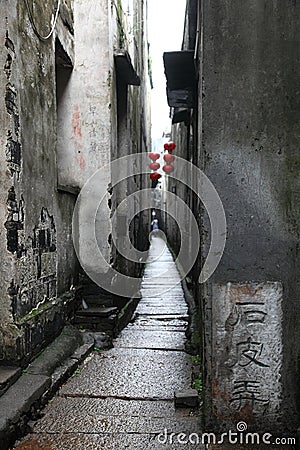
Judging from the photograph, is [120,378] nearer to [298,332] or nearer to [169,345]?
[169,345]

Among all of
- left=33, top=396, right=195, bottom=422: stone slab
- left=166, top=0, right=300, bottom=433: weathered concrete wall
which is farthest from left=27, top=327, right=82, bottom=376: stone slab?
left=166, top=0, right=300, bottom=433: weathered concrete wall

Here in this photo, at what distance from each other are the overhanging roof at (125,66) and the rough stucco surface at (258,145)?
4111mm

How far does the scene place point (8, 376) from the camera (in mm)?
4051

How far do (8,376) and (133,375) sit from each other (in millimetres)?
1701

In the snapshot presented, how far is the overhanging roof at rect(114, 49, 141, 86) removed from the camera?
7.46 meters

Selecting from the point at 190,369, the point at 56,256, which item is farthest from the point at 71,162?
the point at 190,369

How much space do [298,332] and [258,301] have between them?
38cm

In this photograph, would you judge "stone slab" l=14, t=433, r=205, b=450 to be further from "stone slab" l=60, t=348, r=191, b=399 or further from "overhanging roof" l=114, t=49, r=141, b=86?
"overhanging roof" l=114, t=49, r=141, b=86

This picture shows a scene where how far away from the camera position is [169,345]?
6.64 m

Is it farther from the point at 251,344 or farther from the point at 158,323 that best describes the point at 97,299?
the point at 251,344

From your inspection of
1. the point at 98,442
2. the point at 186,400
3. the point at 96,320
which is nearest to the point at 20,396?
the point at 98,442

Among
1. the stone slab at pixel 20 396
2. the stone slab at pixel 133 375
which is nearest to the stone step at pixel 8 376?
the stone slab at pixel 20 396

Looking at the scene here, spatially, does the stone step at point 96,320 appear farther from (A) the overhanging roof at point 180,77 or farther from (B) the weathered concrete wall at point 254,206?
(A) the overhanging roof at point 180,77

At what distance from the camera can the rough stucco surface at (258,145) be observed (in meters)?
3.53
